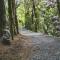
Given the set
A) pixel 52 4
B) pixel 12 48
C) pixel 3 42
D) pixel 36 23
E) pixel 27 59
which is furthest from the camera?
pixel 36 23

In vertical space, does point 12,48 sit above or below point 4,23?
below

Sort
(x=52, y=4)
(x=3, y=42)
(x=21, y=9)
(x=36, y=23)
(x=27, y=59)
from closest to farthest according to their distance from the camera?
(x=27, y=59) → (x=3, y=42) → (x=52, y=4) → (x=36, y=23) → (x=21, y=9)

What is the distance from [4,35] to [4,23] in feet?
2.66

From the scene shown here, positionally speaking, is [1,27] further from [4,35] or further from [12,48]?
[12,48]

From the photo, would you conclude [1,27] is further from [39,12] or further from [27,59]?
[39,12]

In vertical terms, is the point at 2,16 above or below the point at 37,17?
above

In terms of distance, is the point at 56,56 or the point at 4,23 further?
the point at 4,23

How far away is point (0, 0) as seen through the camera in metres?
13.5

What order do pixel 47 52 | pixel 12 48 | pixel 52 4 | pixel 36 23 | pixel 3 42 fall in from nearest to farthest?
Result: pixel 47 52, pixel 12 48, pixel 3 42, pixel 52 4, pixel 36 23

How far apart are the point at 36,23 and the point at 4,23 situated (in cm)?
1376

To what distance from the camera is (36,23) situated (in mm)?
27125

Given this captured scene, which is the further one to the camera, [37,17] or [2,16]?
[37,17]

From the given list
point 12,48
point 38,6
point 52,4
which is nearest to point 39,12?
point 38,6

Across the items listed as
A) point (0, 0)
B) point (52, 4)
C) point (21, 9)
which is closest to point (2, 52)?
point (0, 0)
